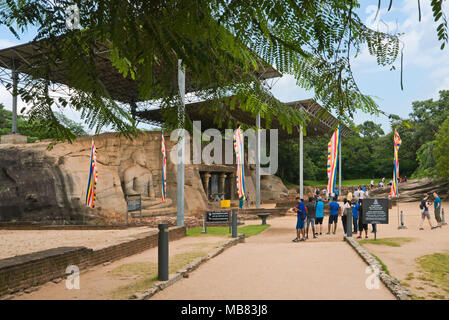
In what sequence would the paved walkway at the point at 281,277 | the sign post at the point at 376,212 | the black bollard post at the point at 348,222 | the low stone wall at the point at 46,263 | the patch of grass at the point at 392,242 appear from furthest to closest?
the black bollard post at the point at 348,222
the sign post at the point at 376,212
the patch of grass at the point at 392,242
the low stone wall at the point at 46,263
the paved walkway at the point at 281,277

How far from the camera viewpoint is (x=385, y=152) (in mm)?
60375

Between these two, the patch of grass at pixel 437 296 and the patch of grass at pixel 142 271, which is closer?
the patch of grass at pixel 437 296

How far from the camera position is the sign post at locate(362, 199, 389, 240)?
11.5 m

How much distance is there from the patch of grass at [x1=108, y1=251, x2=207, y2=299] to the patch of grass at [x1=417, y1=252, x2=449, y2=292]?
4.57 m

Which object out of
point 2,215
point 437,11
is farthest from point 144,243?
point 2,215

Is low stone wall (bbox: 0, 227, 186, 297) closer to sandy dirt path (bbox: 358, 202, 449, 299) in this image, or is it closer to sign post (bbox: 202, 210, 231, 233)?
sign post (bbox: 202, 210, 231, 233)

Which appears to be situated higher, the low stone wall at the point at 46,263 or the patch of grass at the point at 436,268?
the low stone wall at the point at 46,263

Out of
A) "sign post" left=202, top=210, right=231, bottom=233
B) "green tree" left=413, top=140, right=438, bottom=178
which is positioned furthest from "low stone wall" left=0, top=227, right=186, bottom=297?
"green tree" left=413, top=140, right=438, bottom=178

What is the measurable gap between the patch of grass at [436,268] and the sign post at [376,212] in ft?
9.35

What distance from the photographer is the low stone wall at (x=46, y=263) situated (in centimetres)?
552

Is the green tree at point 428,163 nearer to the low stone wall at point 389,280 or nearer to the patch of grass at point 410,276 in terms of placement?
the low stone wall at point 389,280

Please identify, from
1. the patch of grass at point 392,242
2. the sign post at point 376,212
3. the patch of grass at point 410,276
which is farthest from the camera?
the sign post at point 376,212

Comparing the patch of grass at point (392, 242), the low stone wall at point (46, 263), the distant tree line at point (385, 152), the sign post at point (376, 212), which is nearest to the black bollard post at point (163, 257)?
the low stone wall at point (46, 263)

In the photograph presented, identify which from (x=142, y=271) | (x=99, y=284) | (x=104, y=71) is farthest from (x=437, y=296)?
(x=104, y=71)
